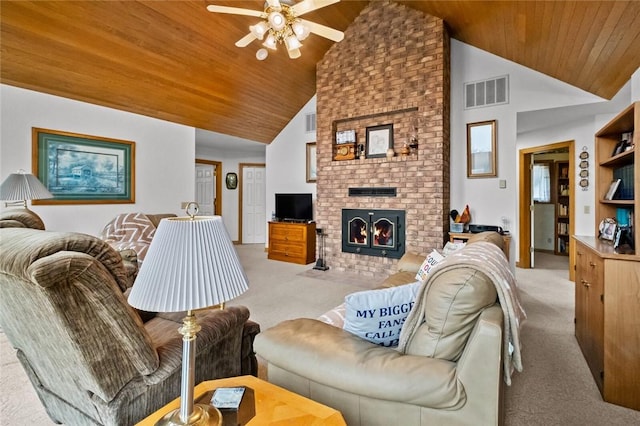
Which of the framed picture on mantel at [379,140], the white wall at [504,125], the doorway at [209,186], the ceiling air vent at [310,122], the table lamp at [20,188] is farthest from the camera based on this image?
the doorway at [209,186]

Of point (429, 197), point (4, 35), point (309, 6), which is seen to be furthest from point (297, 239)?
point (4, 35)

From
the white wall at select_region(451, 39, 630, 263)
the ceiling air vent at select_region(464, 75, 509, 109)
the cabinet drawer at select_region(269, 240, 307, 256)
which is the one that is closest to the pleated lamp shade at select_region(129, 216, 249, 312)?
the white wall at select_region(451, 39, 630, 263)

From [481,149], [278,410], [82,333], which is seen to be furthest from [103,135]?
[481,149]

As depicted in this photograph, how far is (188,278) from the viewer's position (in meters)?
0.81

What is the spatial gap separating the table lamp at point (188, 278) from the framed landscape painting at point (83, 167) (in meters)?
4.07

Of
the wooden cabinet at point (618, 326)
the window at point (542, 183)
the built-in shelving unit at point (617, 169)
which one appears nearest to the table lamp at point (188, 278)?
the wooden cabinet at point (618, 326)

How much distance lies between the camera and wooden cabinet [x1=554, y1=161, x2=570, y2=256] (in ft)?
20.3

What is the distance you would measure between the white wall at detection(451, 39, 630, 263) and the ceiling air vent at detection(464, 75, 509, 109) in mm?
63

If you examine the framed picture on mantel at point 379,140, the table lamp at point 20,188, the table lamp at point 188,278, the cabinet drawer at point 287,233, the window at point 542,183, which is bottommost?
→ the cabinet drawer at point 287,233

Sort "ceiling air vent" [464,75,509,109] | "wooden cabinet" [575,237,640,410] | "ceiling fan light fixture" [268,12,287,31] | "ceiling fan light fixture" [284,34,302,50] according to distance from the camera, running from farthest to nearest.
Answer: "ceiling air vent" [464,75,509,109], "ceiling fan light fixture" [284,34,302,50], "ceiling fan light fixture" [268,12,287,31], "wooden cabinet" [575,237,640,410]

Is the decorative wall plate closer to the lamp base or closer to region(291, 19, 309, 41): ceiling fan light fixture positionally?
region(291, 19, 309, 41): ceiling fan light fixture

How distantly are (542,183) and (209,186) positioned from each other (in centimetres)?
767

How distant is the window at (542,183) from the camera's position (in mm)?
6480

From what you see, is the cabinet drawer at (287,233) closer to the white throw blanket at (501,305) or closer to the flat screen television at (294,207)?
the flat screen television at (294,207)
